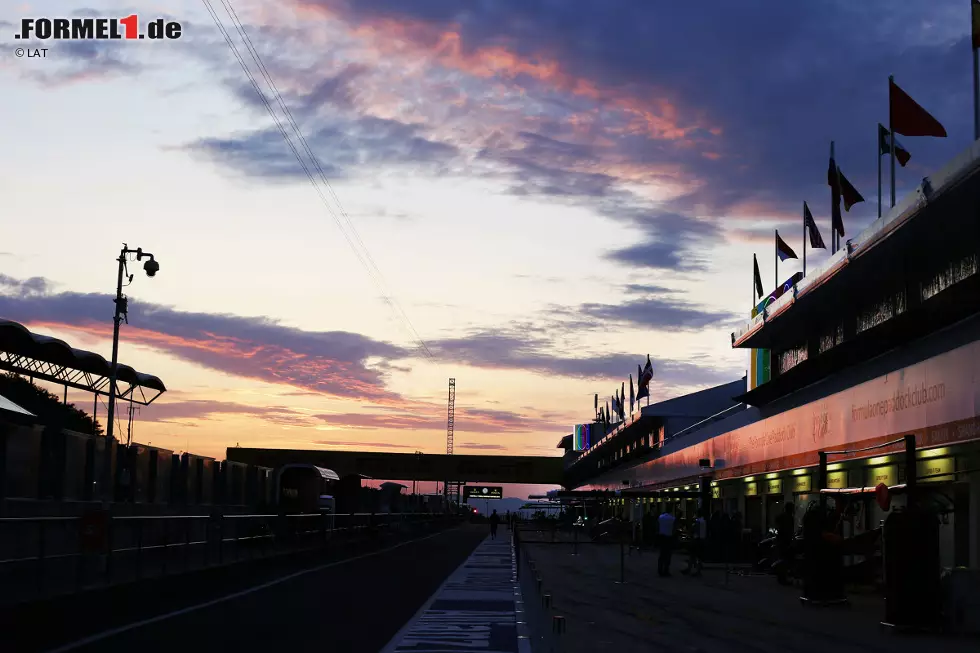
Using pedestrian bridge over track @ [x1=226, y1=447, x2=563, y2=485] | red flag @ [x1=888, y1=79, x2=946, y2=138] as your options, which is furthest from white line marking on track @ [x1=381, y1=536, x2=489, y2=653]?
pedestrian bridge over track @ [x1=226, y1=447, x2=563, y2=485]

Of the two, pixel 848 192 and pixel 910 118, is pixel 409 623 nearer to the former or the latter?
pixel 910 118

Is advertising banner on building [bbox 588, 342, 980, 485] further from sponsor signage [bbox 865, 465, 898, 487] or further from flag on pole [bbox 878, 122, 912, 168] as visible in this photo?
flag on pole [bbox 878, 122, 912, 168]

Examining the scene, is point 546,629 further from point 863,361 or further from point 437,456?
point 437,456

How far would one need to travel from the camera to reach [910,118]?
2747 centimetres

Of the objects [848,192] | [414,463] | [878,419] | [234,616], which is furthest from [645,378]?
[414,463]

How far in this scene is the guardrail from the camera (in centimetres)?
1533

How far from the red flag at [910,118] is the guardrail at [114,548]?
700 inches

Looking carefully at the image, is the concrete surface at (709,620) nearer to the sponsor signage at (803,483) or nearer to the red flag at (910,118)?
the sponsor signage at (803,483)

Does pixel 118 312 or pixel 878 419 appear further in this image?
pixel 118 312

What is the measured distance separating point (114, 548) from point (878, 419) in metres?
17.7

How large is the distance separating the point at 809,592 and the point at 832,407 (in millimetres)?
10448

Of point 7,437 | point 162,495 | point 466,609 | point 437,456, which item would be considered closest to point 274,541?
point 162,495

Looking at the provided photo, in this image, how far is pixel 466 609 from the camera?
803 inches

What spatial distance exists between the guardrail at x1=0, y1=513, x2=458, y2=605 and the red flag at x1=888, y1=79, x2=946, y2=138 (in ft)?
58.4
